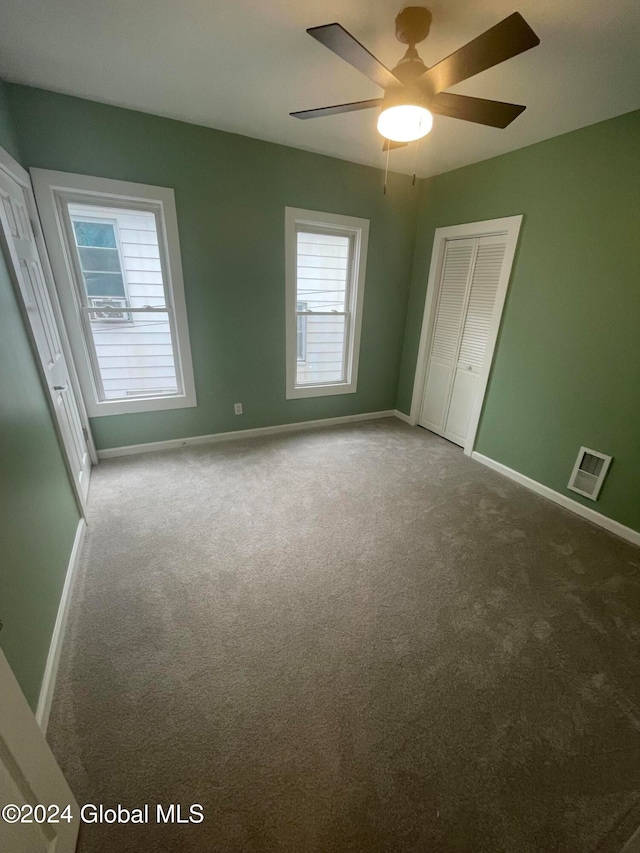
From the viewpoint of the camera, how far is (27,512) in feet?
4.67

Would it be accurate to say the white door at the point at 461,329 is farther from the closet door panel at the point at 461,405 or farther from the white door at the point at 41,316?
the white door at the point at 41,316

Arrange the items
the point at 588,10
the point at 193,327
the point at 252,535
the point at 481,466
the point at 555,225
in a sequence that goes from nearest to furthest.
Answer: the point at 588,10, the point at 252,535, the point at 555,225, the point at 193,327, the point at 481,466

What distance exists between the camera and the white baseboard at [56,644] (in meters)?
1.24

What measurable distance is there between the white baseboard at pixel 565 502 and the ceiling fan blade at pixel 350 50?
2.82m

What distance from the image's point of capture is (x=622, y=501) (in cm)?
231

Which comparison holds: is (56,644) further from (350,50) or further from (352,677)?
(350,50)

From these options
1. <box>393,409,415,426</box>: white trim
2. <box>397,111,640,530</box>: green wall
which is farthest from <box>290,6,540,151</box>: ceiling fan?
<box>393,409,415,426</box>: white trim

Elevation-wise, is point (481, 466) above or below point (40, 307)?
below

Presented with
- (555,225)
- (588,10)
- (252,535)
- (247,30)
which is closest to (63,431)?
(252,535)

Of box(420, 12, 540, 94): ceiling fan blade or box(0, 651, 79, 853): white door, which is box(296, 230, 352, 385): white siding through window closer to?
box(420, 12, 540, 94): ceiling fan blade

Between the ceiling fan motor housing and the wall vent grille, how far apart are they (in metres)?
2.61

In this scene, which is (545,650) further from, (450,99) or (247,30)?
(247,30)

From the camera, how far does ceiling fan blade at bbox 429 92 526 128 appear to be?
4.90 feet

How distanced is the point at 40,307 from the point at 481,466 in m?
3.65
